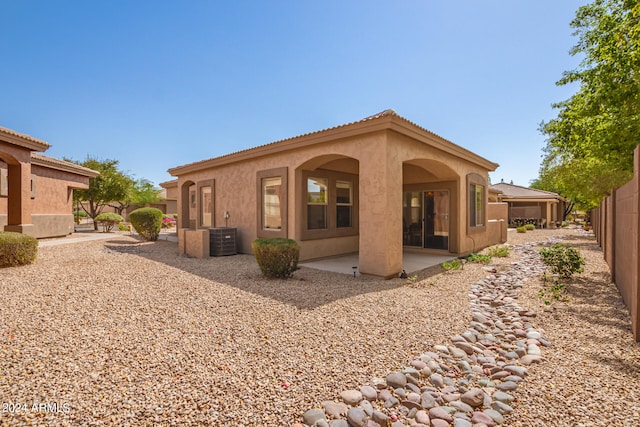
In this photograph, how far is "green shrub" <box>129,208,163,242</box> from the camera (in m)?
14.8

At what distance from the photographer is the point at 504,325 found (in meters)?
4.40

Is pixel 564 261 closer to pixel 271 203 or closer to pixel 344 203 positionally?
pixel 344 203

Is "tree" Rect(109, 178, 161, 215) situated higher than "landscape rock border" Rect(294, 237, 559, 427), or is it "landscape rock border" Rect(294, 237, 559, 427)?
"tree" Rect(109, 178, 161, 215)

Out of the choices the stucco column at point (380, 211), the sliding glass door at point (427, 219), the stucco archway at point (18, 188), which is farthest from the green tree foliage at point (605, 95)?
the stucco archway at point (18, 188)

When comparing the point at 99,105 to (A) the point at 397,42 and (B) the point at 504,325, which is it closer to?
(A) the point at 397,42

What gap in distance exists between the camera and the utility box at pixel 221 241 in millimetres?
10500

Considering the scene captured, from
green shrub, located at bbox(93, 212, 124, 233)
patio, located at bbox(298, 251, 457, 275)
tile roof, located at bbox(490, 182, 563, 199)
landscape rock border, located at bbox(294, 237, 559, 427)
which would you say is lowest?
landscape rock border, located at bbox(294, 237, 559, 427)

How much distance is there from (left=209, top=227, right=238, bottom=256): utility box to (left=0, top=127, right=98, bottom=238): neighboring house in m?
7.72

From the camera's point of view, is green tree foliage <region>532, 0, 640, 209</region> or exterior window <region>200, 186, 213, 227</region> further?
exterior window <region>200, 186, 213, 227</region>

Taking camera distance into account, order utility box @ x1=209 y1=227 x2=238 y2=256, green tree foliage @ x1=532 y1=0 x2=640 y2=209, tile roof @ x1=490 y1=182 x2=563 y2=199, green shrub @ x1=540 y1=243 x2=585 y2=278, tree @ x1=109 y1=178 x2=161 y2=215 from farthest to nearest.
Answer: tree @ x1=109 y1=178 x2=161 y2=215 → tile roof @ x1=490 y1=182 x2=563 y2=199 → utility box @ x1=209 y1=227 x2=238 y2=256 → green tree foliage @ x1=532 y1=0 x2=640 y2=209 → green shrub @ x1=540 y1=243 x2=585 y2=278

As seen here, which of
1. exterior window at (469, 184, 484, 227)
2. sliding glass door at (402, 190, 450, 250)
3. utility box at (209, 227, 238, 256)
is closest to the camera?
utility box at (209, 227, 238, 256)

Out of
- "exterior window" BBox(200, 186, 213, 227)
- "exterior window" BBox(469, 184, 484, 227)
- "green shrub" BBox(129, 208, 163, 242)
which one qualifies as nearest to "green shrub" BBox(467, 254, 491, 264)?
"exterior window" BBox(469, 184, 484, 227)

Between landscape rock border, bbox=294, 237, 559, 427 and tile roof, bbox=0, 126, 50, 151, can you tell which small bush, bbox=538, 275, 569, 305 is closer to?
landscape rock border, bbox=294, 237, 559, 427

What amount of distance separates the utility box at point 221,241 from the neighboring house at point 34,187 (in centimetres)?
772
